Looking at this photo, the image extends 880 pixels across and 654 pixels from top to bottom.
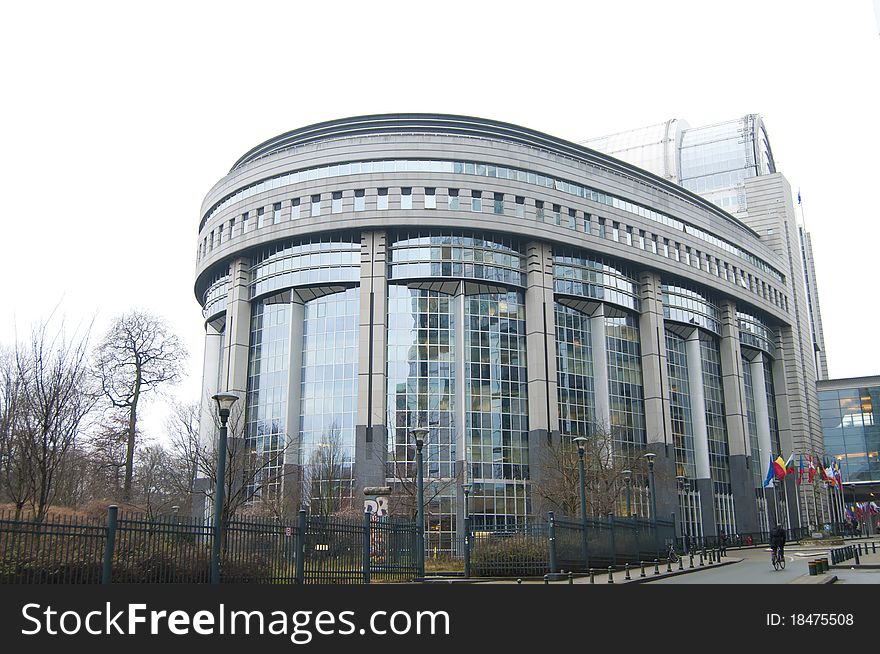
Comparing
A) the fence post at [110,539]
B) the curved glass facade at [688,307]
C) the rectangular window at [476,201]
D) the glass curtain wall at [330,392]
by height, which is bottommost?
the fence post at [110,539]

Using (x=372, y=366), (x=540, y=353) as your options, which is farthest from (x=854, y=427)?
(x=372, y=366)

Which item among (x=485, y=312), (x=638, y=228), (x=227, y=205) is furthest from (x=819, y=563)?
(x=227, y=205)

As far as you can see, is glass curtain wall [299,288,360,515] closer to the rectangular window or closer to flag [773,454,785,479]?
the rectangular window

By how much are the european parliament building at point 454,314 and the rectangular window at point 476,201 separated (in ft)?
0.61

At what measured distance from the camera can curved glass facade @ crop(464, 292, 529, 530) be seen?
6481cm

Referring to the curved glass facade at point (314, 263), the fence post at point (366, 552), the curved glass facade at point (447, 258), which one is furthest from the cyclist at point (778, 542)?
the curved glass facade at point (314, 263)

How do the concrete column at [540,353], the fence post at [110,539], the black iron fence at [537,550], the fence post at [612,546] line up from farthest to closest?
the concrete column at [540,353] < the fence post at [612,546] < the black iron fence at [537,550] < the fence post at [110,539]

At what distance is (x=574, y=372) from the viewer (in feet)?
239

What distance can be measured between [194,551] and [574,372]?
57081 millimetres

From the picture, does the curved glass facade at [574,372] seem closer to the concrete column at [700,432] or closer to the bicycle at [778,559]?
the concrete column at [700,432]

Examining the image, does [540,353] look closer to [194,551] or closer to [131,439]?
[131,439]

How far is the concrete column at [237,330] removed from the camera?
2776 inches

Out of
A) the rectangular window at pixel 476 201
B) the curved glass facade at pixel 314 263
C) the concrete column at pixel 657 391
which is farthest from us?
the concrete column at pixel 657 391

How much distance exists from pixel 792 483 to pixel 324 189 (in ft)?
213
